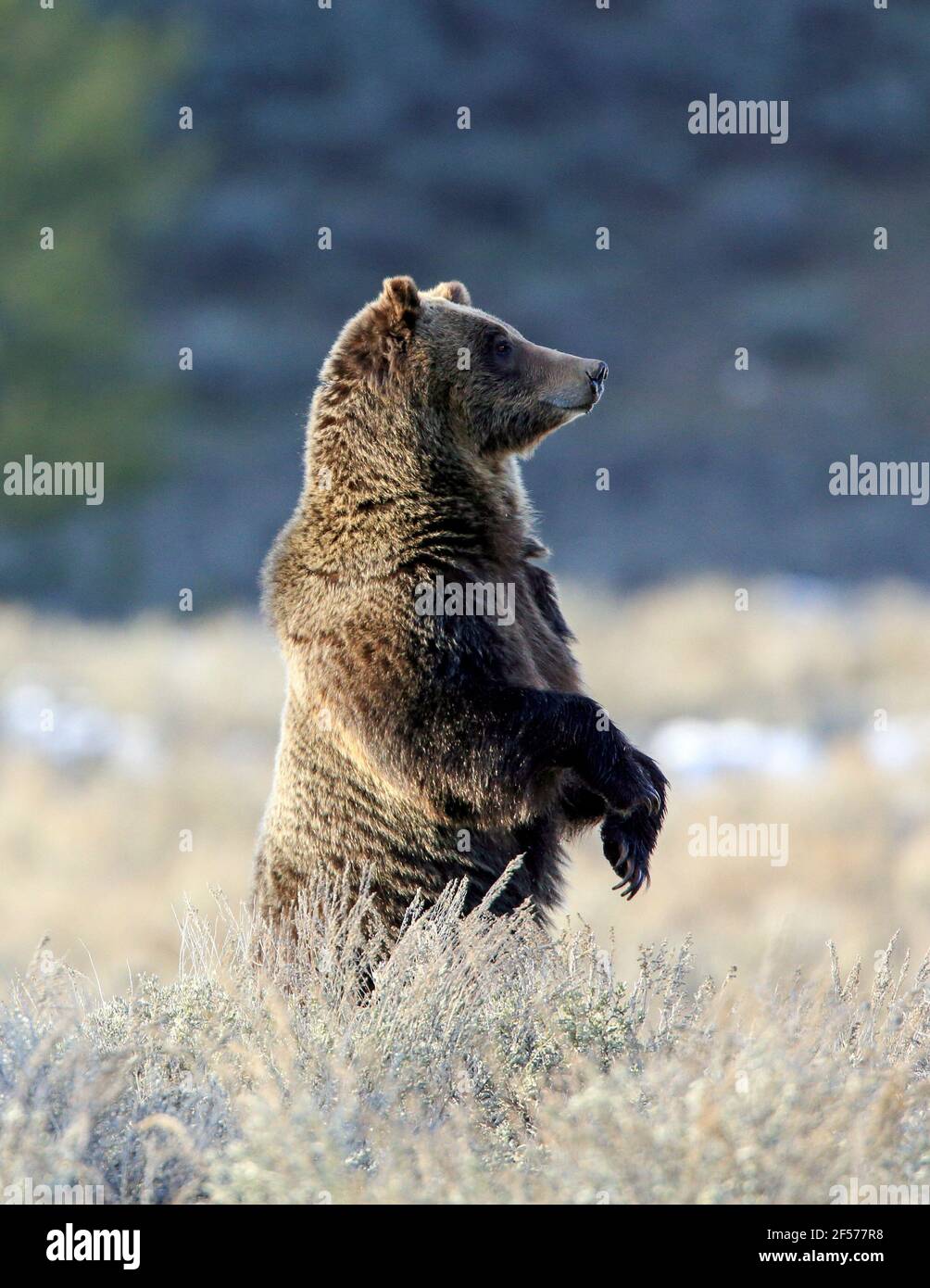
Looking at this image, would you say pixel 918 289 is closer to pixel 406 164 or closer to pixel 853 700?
pixel 406 164

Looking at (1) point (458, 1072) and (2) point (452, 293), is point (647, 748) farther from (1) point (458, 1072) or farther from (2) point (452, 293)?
(1) point (458, 1072)

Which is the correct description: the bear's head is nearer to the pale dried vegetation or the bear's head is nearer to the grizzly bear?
the grizzly bear

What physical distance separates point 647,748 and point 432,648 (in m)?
10.8

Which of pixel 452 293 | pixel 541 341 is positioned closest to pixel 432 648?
pixel 452 293

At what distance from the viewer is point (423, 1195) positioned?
312 centimetres

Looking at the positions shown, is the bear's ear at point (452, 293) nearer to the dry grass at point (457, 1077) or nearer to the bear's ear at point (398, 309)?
the bear's ear at point (398, 309)

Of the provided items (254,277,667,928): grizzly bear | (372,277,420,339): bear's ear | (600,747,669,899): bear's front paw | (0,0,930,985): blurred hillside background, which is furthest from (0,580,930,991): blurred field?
(372,277,420,339): bear's ear

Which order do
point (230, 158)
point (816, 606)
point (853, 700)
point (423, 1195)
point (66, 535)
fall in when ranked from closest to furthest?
point (423, 1195) → point (853, 700) → point (816, 606) → point (66, 535) → point (230, 158)

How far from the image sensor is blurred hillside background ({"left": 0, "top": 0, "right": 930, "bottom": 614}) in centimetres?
2592

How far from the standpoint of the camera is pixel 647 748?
14805mm

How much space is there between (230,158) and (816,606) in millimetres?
17177

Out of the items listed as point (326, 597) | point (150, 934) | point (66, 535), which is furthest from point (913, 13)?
point (326, 597)

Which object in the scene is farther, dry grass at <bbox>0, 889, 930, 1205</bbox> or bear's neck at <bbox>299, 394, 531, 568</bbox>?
bear's neck at <bbox>299, 394, 531, 568</bbox>

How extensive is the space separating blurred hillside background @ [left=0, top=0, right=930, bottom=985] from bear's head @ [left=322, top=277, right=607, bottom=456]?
594cm
